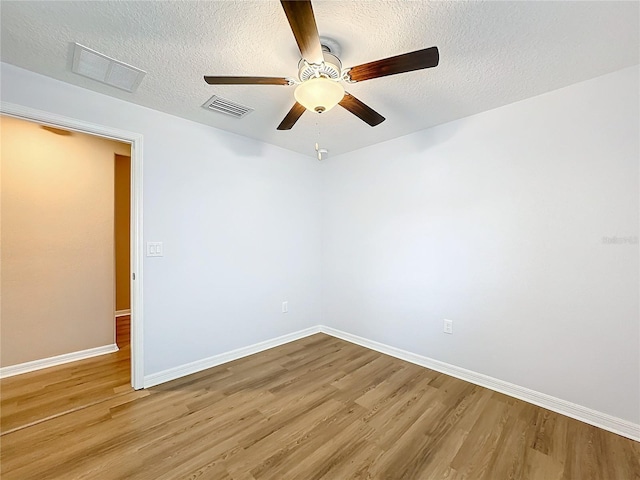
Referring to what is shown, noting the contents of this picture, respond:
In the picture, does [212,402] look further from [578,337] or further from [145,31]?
[578,337]

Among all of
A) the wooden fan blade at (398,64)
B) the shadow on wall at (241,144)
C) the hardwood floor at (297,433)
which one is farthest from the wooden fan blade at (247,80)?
the hardwood floor at (297,433)

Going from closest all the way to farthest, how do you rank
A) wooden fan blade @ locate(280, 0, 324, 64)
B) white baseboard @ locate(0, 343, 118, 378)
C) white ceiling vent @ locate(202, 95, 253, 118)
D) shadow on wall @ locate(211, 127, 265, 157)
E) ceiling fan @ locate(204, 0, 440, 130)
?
wooden fan blade @ locate(280, 0, 324, 64), ceiling fan @ locate(204, 0, 440, 130), white ceiling vent @ locate(202, 95, 253, 118), white baseboard @ locate(0, 343, 118, 378), shadow on wall @ locate(211, 127, 265, 157)

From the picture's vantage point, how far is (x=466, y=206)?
8.27ft

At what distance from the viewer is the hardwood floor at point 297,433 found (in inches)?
59.6

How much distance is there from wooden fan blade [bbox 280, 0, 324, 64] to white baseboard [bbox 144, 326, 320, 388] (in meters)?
2.74

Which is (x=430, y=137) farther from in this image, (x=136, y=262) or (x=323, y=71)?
(x=136, y=262)

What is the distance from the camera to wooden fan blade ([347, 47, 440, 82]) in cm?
129

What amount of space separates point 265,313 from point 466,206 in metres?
2.45

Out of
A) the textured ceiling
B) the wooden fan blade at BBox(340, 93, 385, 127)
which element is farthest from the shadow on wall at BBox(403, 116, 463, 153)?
the wooden fan blade at BBox(340, 93, 385, 127)

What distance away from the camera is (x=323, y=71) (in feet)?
5.12

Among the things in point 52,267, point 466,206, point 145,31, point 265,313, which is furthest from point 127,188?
point 466,206

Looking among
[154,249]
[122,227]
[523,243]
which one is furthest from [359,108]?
[122,227]

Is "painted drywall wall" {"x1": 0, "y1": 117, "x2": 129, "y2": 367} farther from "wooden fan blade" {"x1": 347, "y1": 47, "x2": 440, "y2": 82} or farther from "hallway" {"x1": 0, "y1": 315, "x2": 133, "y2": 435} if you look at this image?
"wooden fan blade" {"x1": 347, "y1": 47, "x2": 440, "y2": 82}

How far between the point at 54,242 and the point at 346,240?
3.23 metres
